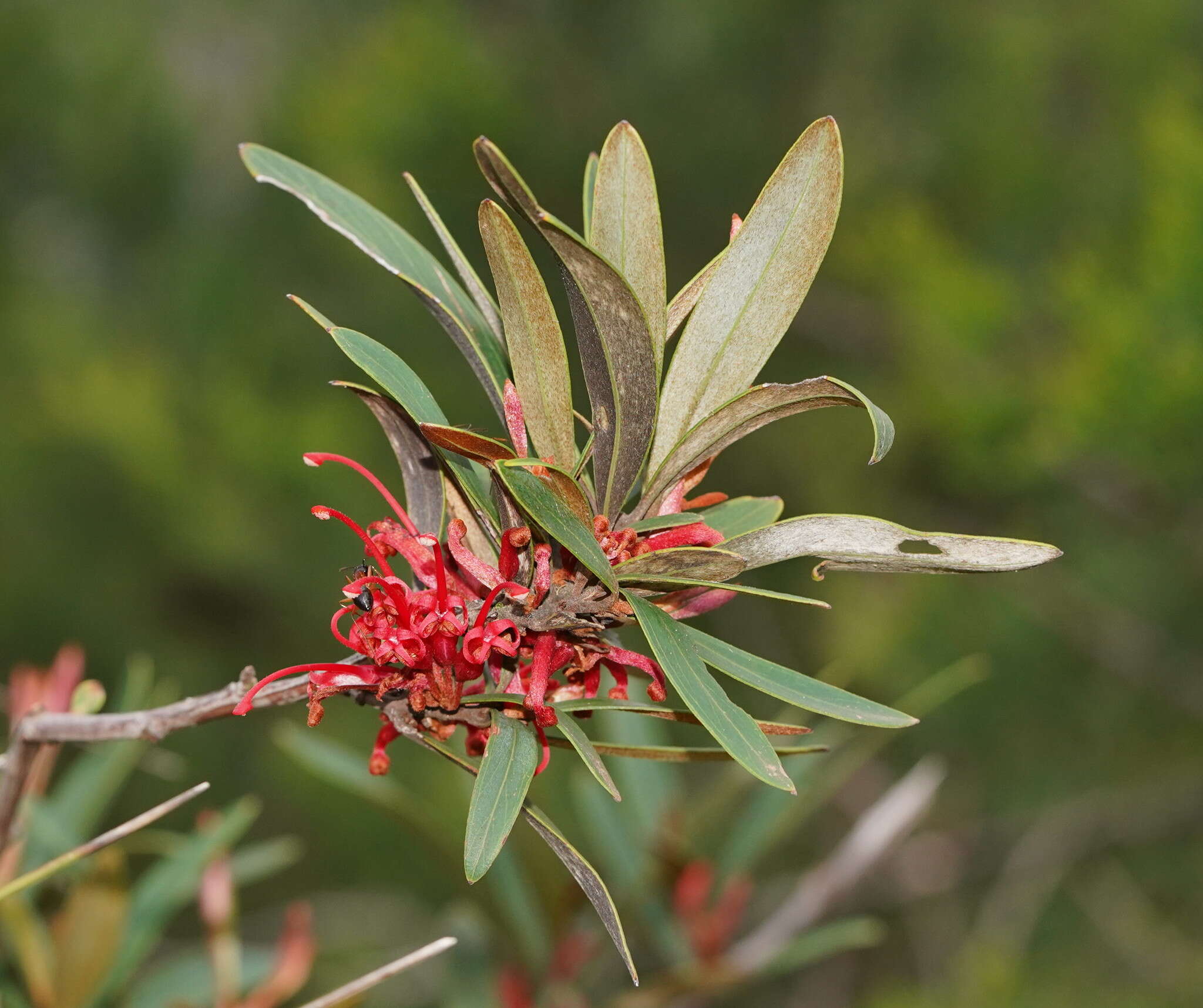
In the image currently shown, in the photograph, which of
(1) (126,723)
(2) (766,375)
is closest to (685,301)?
(1) (126,723)

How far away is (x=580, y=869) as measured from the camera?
1.33ft

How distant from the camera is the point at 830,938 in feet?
2.91

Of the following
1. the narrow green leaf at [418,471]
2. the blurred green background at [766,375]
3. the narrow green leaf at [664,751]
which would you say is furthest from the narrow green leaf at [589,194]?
the blurred green background at [766,375]

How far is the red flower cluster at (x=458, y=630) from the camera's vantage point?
1.46ft

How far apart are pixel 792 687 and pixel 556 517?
0.39ft

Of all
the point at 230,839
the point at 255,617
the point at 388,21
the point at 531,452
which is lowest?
the point at 255,617

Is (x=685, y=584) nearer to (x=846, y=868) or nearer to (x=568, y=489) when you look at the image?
(x=568, y=489)

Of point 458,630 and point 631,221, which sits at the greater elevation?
point 631,221

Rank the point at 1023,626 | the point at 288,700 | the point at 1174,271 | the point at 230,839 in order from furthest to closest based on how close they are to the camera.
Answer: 1. the point at 1023,626
2. the point at 1174,271
3. the point at 230,839
4. the point at 288,700

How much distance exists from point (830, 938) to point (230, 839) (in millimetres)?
472

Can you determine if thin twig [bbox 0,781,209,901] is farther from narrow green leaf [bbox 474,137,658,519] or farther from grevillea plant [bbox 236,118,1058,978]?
narrow green leaf [bbox 474,137,658,519]

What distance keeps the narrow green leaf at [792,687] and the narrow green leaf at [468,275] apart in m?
0.15

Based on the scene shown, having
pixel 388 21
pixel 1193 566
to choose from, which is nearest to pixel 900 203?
pixel 1193 566

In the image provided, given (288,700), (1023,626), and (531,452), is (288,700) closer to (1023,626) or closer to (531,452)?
(531,452)
